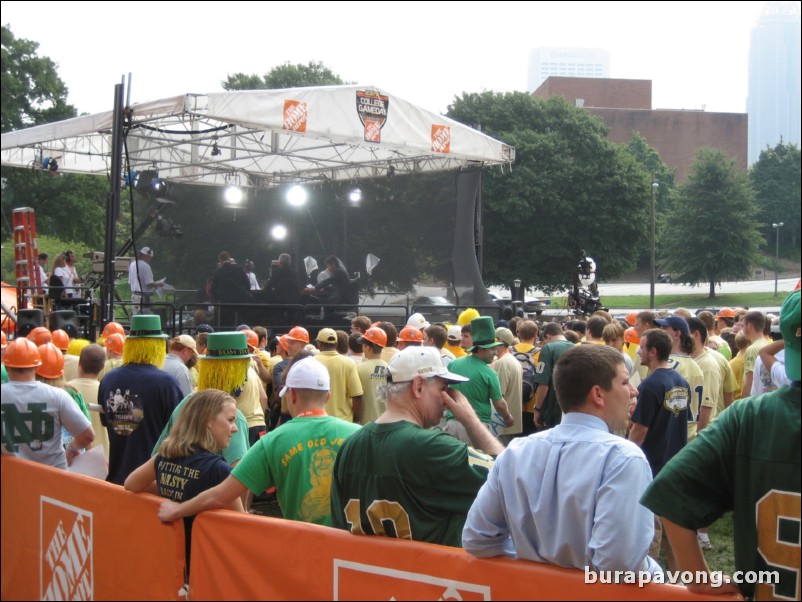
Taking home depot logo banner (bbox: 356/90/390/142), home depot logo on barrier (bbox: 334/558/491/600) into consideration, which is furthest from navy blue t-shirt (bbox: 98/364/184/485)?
home depot logo banner (bbox: 356/90/390/142)

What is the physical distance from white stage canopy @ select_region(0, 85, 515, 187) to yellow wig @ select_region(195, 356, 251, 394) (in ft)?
12.9

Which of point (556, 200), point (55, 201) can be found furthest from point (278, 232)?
point (556, 200)

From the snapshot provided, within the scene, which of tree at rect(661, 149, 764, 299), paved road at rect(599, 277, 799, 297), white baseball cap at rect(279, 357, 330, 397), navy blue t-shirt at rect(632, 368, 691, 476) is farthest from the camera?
tree at rect(661, 149, 764, 299)

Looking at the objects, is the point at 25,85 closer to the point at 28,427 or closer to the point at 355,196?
the point at 28,427

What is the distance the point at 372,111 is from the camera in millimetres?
13344

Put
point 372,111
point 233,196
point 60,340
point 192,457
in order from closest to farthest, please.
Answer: point 192,457 → point 60,340 → point 372,111 → point 233,196

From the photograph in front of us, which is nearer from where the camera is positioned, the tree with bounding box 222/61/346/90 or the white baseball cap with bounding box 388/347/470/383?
the white baseball cap with bounding box 388/347/470/383

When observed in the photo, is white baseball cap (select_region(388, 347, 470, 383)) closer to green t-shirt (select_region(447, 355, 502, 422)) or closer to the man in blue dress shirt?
the man in blue dress shirt

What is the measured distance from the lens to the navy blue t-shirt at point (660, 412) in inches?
215

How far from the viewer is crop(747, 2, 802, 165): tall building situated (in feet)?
8.07

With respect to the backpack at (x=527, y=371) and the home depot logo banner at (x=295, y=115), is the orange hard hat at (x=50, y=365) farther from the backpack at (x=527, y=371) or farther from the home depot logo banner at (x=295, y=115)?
the home depot logo banner at (x=295, y=115)

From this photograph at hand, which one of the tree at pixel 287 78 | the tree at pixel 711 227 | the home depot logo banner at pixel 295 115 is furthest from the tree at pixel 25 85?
the tree at pixel 287 78

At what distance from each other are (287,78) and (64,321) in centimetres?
2850

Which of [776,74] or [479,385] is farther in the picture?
[479,385]
